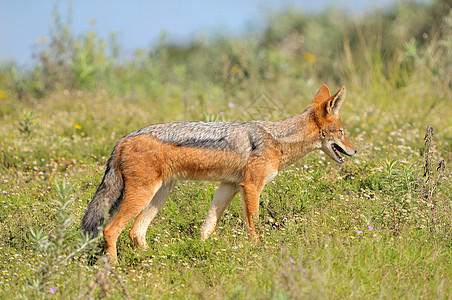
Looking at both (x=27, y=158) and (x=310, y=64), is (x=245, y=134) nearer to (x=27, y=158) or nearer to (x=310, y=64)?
(x=27, y=158)

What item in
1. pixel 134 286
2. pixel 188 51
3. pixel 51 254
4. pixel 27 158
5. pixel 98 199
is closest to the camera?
pixel 51 254

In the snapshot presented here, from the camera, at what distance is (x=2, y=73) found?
14.8 meters

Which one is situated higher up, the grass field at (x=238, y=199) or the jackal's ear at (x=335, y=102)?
the jackal's ear at (x=335, y=102)

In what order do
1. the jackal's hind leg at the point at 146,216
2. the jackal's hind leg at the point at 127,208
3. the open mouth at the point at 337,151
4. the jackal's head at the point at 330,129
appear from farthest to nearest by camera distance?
the open mouth at the point at 337,151 → the jackal's head at the point at 330,129 → the jackal's hind leg at the point at 146,216 → the jackal's hind leg at the point at 127,208

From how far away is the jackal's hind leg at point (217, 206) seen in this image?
223 inches

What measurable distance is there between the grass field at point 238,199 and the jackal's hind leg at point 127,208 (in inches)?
6.7

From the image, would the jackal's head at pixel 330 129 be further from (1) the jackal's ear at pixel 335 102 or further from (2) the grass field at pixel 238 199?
(2) the grass field at pixel 238 199

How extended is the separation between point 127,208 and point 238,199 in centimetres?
170

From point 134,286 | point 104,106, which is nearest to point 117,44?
point 104,106

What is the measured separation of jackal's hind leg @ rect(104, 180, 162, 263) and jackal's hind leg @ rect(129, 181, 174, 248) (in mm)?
372

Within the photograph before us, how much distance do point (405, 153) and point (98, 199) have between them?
15.2ft

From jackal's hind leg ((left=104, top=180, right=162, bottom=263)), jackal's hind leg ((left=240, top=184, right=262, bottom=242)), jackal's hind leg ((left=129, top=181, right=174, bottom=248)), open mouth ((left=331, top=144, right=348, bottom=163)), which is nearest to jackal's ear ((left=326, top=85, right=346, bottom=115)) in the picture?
open mouth ((left=331, top=144, right=348, bottom=163))

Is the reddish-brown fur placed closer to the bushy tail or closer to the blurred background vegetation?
the bushy tail

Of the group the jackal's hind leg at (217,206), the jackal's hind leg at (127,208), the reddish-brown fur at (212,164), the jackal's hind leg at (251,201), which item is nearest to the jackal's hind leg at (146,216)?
the reddish-brown fur at (212,164)
